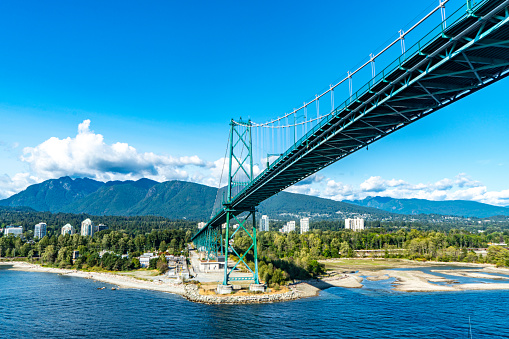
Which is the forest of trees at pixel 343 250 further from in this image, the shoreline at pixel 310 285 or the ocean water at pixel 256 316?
the ocean water at pixel 256 316

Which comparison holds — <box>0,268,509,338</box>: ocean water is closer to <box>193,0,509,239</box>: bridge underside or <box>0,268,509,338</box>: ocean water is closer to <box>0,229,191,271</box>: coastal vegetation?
<box>193,0,509,239</box>: bridge underside

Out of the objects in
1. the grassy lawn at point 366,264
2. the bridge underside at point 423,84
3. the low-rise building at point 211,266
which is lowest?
the grassy lawn at point 366,264

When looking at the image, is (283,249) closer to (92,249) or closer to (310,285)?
(310,285)

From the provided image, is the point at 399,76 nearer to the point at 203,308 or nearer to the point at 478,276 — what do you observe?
the point at 203,308

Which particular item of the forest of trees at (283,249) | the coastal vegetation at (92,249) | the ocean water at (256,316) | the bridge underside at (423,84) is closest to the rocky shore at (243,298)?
the ocean water at (256,316)

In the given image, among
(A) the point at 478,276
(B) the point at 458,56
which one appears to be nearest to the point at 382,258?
(A) the point at 478,276

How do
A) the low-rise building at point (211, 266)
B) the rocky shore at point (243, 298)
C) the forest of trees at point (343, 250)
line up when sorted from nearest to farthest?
the rocky shore at point (243, 298) < the forest of trees at point (343, 250) < the low-rise building at point (211, 266)
